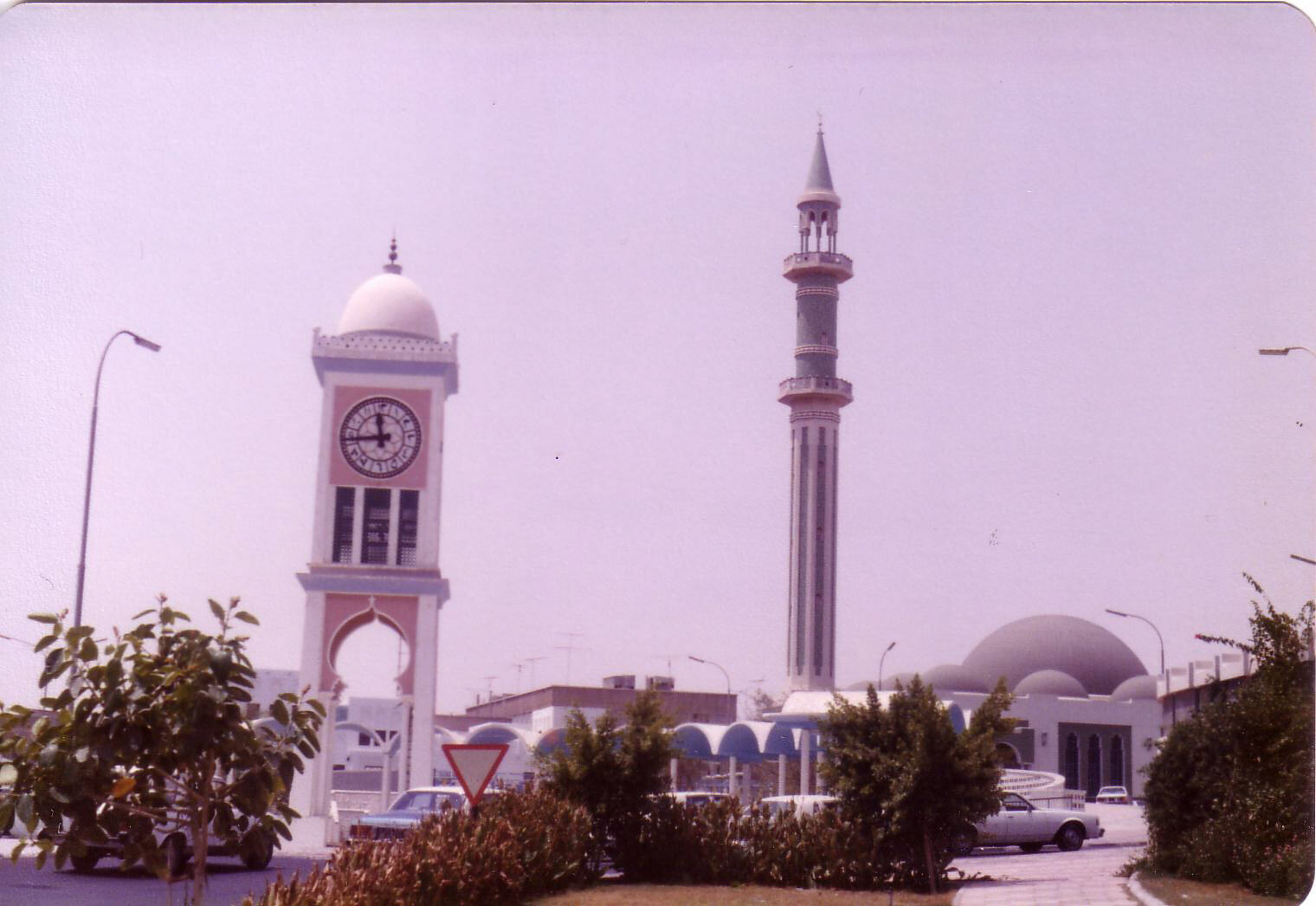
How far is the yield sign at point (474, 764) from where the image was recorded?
1350 centimetres

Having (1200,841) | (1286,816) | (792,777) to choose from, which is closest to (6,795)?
(1286,816)

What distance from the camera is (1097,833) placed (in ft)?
103

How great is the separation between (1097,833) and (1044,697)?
39.7 meters

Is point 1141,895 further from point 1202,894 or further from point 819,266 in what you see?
point 819,266

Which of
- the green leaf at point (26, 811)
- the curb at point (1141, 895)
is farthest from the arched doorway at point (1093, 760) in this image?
the green leaf at point (26, 811)

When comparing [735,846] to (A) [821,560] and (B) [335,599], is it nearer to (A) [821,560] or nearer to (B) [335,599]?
(B) [335,599]

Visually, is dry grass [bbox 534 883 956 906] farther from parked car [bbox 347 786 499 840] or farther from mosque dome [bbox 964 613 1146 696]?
mosque dome [bbox 964 613 1146 696]

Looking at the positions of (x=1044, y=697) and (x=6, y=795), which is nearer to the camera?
(x=6, y=795)

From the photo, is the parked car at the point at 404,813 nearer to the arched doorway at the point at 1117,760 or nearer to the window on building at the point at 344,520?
the window on building at the point at 344,520

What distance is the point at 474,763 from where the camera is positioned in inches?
531

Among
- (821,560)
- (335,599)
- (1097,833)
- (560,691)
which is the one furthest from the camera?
(560,691)

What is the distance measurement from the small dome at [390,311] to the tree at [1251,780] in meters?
30.7

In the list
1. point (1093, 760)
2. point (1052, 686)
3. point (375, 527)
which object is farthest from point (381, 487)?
point (1093, 760)

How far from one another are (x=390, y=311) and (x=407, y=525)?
704 cm
